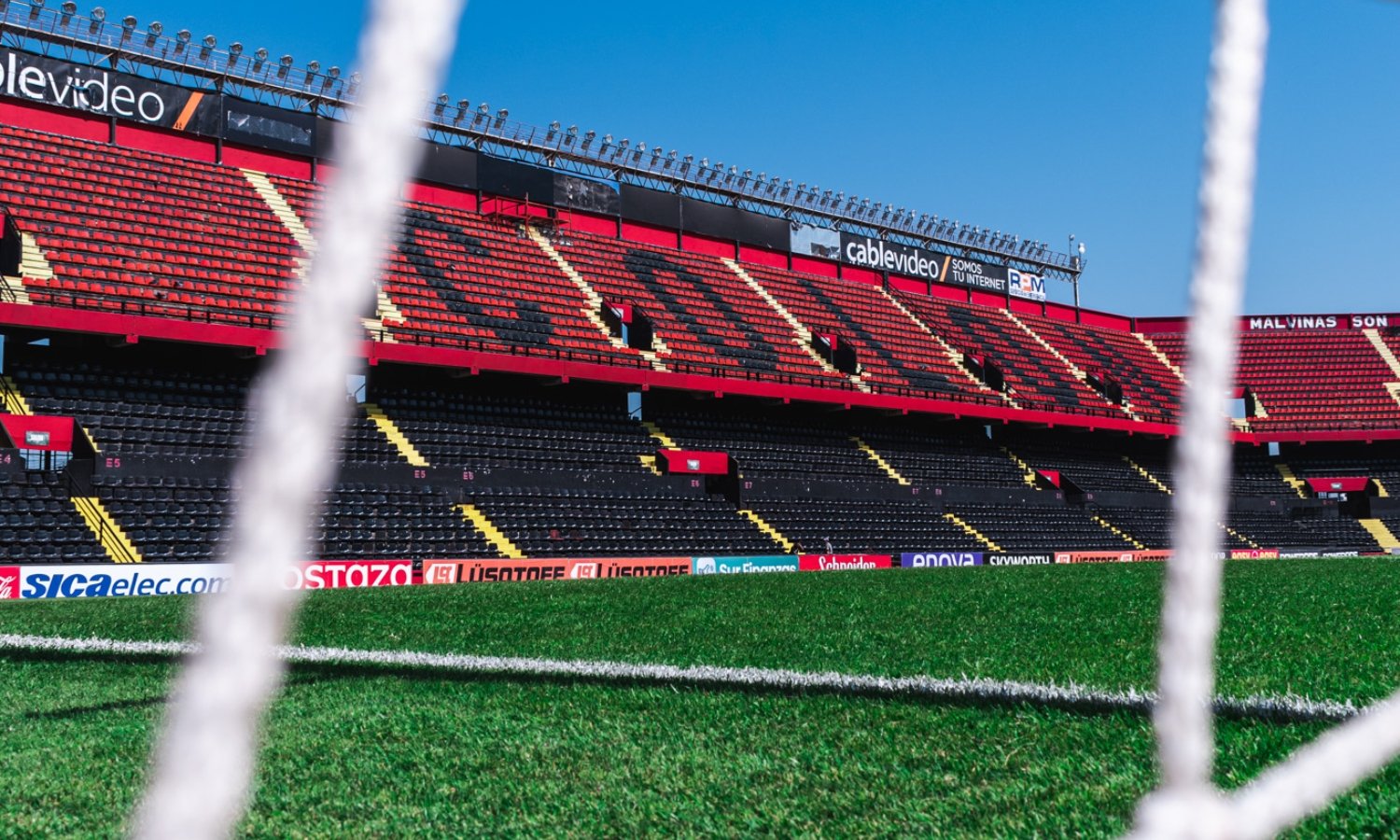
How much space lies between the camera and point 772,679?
492cm

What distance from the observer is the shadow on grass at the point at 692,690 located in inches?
146

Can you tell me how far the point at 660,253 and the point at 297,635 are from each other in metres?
23.7

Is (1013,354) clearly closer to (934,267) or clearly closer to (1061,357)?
(1061,357)

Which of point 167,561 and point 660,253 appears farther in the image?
point 660,253

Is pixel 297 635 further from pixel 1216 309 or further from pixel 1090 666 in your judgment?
pixel 1216 309

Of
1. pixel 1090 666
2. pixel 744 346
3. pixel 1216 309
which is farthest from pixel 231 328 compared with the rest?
pixel 1216 309

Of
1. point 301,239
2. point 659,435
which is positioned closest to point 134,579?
point 301,239

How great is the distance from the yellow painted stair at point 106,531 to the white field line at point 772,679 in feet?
28.7

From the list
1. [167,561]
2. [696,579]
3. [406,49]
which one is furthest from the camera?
[167,561]

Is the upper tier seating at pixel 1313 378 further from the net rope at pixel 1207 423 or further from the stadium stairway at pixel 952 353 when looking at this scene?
the net rope at pixel 1207 423

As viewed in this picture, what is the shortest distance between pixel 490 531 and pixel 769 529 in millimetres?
5815

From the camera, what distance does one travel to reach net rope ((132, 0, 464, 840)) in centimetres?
66

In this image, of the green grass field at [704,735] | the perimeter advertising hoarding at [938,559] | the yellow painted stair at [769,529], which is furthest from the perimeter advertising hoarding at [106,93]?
the green grass field at [704,735]

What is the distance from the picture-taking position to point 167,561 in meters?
15.3
